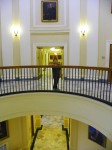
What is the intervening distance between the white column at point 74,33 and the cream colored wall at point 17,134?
350 cm

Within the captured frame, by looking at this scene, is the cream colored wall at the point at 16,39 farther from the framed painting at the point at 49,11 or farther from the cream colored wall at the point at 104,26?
the cream colored wall at the point at 104,26

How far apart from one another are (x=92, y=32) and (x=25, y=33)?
286cm

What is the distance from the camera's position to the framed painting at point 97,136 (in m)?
6.78

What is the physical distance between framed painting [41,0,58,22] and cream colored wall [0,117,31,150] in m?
4.56

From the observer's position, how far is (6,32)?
321 inches

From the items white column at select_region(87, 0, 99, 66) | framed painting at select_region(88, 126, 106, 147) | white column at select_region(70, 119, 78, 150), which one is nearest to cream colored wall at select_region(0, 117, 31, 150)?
white column at select_region(70, 119, 78, 150)

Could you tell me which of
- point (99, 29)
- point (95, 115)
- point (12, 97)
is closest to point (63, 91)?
point (95, 115)

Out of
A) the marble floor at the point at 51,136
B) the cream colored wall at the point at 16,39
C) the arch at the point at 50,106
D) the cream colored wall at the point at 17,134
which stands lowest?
the marble floor at the point at 51,136

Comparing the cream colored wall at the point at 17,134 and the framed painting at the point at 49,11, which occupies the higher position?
the framed painting at the point at 49,11

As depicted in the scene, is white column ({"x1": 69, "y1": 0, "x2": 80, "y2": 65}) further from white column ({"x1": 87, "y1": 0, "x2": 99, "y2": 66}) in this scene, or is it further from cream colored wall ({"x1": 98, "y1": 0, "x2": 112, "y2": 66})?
cream colored wall ({"x1": 98, "y1": 0, "x2": 112, "y2": 66})

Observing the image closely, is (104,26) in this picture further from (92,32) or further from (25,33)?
(25,33)

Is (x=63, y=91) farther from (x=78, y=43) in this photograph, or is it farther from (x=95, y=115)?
(x=78, y=43)

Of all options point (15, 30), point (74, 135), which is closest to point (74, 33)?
point (15, 30)

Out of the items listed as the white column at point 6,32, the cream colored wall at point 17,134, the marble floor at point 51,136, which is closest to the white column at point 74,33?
the white column at point 6,32
